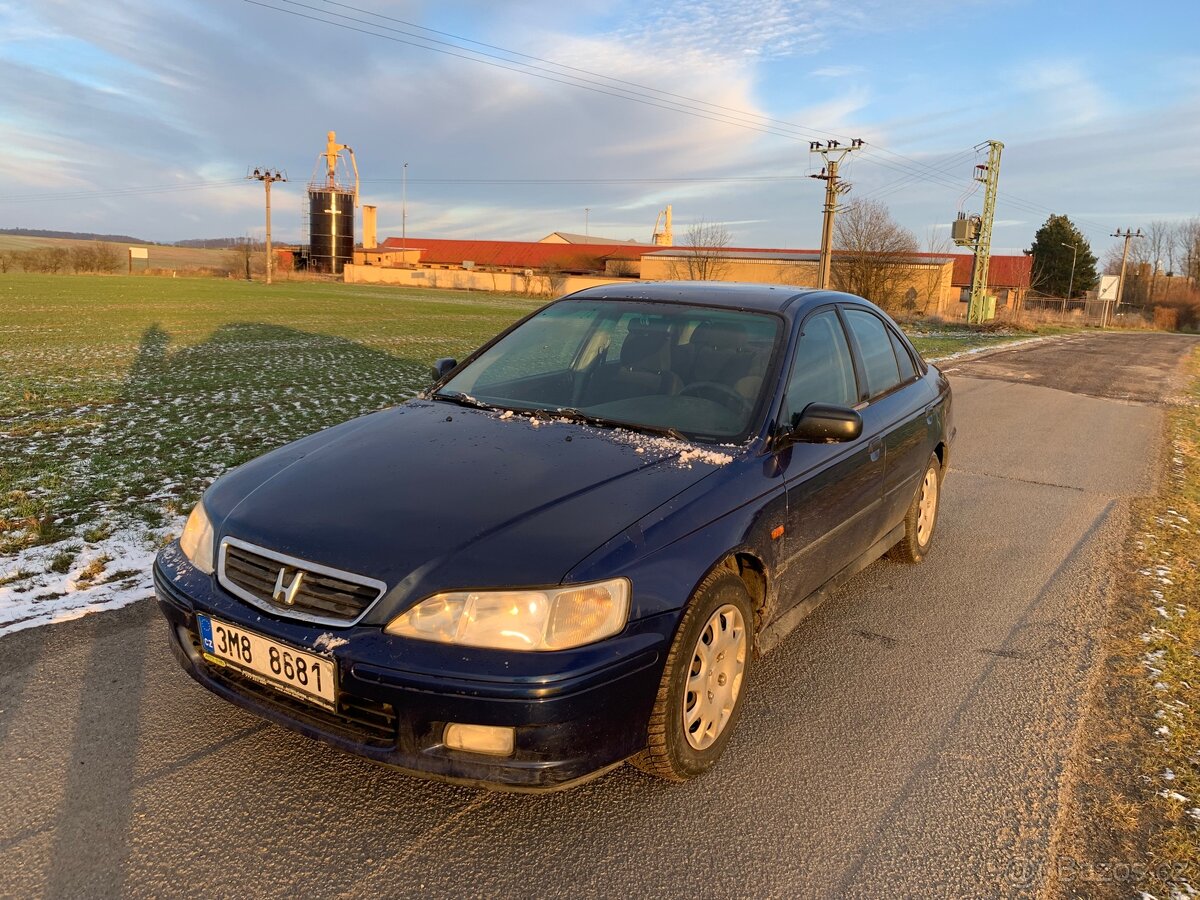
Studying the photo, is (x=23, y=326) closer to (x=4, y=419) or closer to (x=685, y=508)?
(x=4, y=419)

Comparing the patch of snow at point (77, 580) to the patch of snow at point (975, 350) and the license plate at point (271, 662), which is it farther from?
the patch of snow at point (975, 350)

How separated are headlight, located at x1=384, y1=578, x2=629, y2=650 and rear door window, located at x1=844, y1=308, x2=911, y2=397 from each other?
98.4 inches

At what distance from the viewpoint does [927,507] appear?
16.3 ft

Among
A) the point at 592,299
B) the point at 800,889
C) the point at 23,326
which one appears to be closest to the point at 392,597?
the point at 800,889

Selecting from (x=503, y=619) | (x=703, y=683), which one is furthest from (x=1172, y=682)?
(x=503, y=619)

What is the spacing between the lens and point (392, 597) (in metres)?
2.27

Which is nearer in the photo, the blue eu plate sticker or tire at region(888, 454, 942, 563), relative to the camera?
the blue eu plate sticker

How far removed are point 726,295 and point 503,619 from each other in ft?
7.53

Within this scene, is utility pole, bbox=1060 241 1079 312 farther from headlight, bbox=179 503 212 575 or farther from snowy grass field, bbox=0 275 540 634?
headlight, bbox=179 503 212 575

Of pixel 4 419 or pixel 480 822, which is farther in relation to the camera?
pixel 4 419

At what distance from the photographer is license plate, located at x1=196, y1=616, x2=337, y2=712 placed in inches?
90.0

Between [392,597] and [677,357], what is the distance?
1834 millimetres

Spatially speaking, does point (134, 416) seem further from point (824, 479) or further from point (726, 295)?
point (824, 479)

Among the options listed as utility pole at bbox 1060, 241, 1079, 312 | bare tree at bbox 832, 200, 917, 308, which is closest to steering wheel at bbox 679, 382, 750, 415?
bare tree at bbox 832, 200, 917, 308
